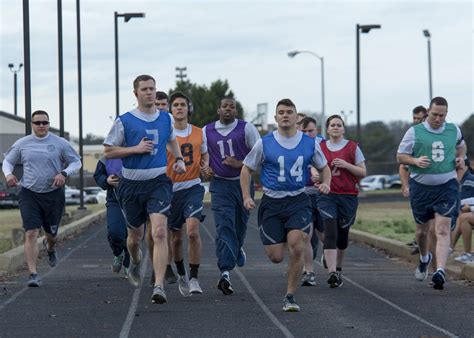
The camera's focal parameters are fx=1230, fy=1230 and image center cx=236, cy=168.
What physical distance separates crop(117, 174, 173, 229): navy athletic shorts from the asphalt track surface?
36.9 inches

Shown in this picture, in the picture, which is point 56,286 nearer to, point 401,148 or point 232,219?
point 232,219

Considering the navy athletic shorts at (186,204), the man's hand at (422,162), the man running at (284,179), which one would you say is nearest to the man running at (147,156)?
the man running at (284,179)

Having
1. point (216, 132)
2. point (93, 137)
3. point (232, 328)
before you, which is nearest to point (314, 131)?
point (216, 132)

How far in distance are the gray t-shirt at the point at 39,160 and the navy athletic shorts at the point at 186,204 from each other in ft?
5.17

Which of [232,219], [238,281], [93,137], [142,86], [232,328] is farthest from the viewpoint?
[93,137]

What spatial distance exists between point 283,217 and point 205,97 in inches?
3525

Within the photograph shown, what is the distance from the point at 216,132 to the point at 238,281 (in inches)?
90.2

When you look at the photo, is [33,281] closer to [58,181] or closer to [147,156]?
[58,181]

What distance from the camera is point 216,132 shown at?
13.8 metres

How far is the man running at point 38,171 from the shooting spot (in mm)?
14594

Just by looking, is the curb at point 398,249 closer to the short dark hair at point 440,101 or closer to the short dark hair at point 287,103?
the short dark hair at point 440,101

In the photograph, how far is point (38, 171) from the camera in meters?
14.6

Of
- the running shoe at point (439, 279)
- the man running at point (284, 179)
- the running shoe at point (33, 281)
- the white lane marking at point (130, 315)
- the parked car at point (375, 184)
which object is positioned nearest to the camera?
the white lane marking at point (130, 315)

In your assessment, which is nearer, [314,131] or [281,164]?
[281,164]
